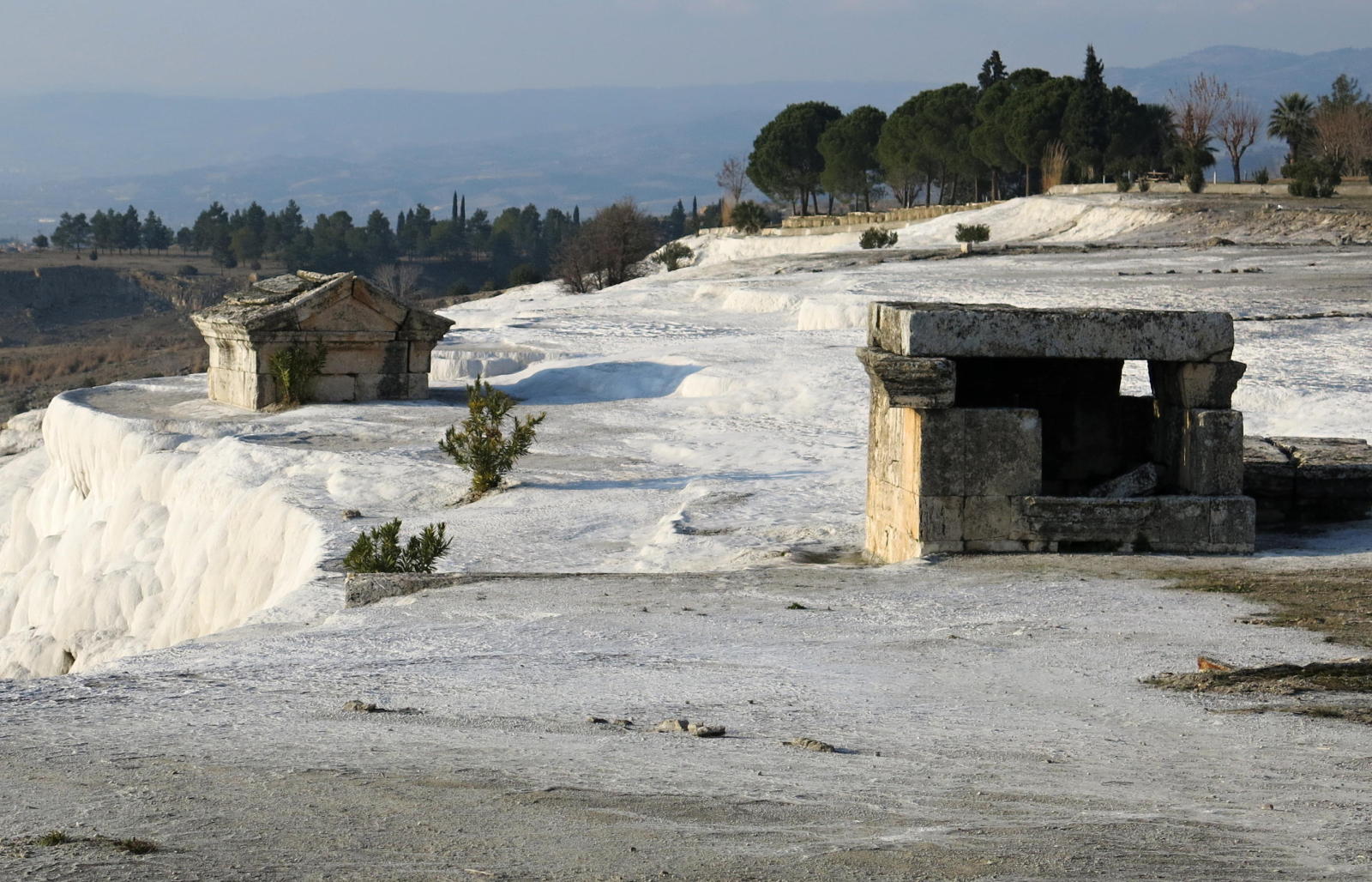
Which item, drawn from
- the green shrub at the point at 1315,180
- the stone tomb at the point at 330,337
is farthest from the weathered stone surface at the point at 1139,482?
the green shrub at the point at 1315,180

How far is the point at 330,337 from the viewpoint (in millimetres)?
17750

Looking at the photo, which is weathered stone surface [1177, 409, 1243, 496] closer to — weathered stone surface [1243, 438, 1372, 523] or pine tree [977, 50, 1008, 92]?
weathered stone surface [1243, 438, 1372, 523]

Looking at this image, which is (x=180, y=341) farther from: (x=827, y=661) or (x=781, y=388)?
(x=827, y=661)

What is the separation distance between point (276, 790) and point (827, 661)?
270 cm

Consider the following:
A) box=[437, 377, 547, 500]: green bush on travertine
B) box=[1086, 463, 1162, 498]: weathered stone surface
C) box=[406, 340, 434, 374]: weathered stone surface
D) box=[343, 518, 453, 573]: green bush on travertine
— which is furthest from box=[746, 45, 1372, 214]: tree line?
box=[343, 518, 453, 573]: green bush on travertine

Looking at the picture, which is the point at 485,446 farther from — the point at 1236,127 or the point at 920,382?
the point at 1236,127

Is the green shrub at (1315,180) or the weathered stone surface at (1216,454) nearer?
the weathered stone surface at (1216,454)

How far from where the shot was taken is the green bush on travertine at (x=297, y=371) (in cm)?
1744

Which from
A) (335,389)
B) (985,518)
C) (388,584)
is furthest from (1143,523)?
(335,389)

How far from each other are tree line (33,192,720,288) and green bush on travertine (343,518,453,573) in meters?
98.6

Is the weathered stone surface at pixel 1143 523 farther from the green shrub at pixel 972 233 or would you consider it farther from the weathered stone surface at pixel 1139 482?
the green shrub at pixel 972 233

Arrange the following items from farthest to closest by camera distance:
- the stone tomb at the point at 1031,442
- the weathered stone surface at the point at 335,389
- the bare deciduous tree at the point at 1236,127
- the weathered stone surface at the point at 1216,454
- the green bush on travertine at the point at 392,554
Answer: the bare deciduous tree at the point at 1236,127 < the weathered stone surface at the point at 335,389 < the green bush on travertine at the point at 392,554 < the weathered stone surface at the point at 1216,454 < the stone tomb at the point at 1031,442

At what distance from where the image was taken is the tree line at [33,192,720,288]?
383 feet

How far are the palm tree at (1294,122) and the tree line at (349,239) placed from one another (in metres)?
41.0
